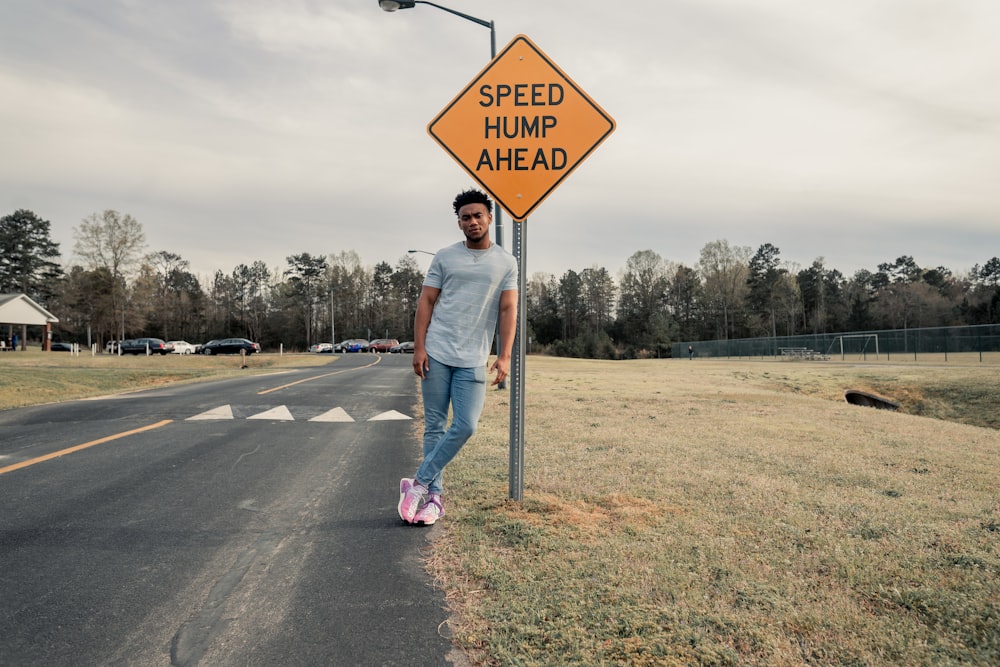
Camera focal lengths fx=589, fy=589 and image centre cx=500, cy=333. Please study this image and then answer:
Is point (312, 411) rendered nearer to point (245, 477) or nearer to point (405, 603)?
point (245, 477)

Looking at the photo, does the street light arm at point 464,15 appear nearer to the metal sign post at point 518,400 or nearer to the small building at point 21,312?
the metal sign post at point 518,400

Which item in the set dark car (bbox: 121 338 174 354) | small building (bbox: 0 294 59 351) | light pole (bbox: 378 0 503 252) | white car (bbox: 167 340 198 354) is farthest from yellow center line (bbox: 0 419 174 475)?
white car (bbox: 167 340 198 354)

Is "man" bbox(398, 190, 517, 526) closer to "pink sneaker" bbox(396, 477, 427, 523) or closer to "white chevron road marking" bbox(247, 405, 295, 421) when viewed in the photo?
"pink sneaker" bbox(396, 477, 427, 523)

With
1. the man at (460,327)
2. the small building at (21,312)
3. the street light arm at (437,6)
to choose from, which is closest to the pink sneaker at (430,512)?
the man at (460,327)

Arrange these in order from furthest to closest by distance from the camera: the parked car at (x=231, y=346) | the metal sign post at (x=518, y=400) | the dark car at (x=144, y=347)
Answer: the dark car at (x=144, y=347), the parked car at (x=231, y=346), the metal sign post at (x=518, y=400)

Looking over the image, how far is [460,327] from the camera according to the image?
3.72 meters

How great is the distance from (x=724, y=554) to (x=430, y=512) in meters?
1.81

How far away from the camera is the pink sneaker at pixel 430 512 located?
12.6 ft

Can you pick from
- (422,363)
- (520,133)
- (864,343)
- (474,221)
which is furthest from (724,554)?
(864,343)

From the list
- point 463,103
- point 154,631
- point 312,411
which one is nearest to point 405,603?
point 154,631

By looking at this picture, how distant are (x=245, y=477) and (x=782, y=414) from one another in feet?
27.8

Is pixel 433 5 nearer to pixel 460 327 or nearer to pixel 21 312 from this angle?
pixel 460 327

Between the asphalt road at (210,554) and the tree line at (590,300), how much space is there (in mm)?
69270

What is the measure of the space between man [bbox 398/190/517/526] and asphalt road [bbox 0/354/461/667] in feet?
1.86
